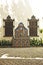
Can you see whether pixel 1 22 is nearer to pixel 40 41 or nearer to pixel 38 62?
pixel 40 41

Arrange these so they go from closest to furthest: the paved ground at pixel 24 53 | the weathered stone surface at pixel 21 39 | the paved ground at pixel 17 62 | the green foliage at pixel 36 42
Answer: the paved ground at pixel 17 62, the paved ground at pixel 24 53, the weathered stone surface at pixel 21 39, the green foliage at pixel 36 42

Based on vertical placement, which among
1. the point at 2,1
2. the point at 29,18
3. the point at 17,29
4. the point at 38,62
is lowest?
the point at 38,62

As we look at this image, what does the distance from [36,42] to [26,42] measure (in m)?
0.42

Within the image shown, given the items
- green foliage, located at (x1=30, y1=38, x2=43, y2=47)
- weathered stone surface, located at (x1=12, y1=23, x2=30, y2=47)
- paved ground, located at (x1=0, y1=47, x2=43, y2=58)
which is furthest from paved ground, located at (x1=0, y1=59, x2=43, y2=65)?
green foliage, located at (x1=30, y1=38, x2=43, y2=47)

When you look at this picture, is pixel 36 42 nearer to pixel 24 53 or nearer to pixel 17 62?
pixel 24 53

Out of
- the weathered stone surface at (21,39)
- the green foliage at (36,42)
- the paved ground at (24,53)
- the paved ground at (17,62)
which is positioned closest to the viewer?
the paved ground at (17,62)

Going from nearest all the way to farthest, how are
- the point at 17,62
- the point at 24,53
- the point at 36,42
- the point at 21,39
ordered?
the point at 17,62
the point at 24,53
the point at 21,39
the point at 36,42


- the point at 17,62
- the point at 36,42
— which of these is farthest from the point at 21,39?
the point at 17,62

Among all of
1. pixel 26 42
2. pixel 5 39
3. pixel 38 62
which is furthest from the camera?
pixel 5 39

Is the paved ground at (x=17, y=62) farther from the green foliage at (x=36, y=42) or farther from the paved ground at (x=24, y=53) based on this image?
the green foliage at (x=36, y=42)

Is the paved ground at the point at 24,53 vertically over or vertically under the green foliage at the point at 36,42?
under

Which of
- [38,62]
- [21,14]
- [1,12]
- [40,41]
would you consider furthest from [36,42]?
[38,62]

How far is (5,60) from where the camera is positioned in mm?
3131

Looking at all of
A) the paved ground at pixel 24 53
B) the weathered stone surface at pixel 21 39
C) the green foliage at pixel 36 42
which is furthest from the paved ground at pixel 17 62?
the green foliage at pixel 36 42
